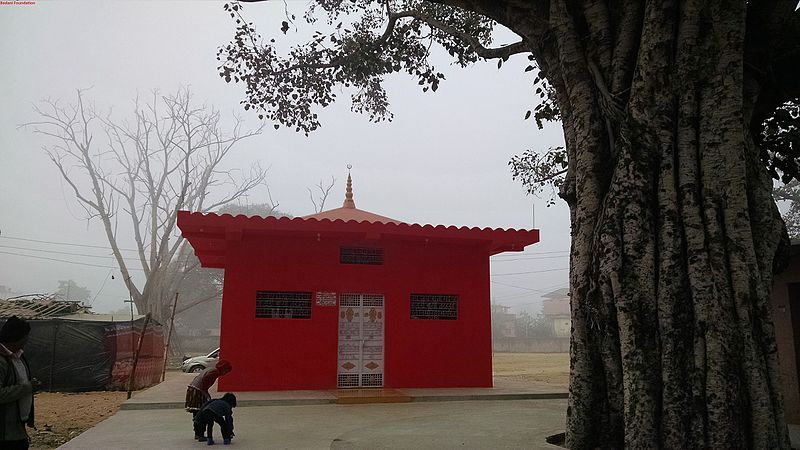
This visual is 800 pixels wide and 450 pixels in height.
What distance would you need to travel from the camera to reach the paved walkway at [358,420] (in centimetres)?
593

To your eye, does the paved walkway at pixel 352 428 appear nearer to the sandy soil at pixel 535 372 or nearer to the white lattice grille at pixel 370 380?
the white lattice grille at pixel 370 380

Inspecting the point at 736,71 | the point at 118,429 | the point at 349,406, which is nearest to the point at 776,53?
the point at 736,71

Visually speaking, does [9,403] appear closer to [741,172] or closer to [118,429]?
[118,429]

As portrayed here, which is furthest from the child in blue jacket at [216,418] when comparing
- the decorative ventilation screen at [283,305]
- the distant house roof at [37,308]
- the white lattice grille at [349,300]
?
the distant house roof at [37,308]

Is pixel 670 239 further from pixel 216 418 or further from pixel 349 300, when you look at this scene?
pixel 349 300

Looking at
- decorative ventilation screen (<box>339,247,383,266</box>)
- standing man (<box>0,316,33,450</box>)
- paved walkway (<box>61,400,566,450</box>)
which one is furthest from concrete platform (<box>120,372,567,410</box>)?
standing man (<box>0,316,33,450</box>)

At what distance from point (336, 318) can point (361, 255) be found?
142 cm

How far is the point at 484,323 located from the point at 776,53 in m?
8.02

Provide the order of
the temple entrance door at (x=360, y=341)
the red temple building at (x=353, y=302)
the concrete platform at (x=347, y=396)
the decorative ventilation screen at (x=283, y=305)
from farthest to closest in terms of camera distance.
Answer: the temple entrance door at (x=360, y=341) < the decorative ventilation screen at (x=283, y=305) < the red temple building at (x=353, y=302) < the concrete platform at (x=347, y=396)

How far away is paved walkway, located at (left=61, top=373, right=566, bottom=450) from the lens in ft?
19.5

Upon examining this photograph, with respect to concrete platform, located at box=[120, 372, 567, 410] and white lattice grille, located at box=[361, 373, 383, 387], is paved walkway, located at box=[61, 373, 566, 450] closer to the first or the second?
concrete platform, located at box=[120, 372, 567, 410]

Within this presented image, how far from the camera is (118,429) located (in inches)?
290

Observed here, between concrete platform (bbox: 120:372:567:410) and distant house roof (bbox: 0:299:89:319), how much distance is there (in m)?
7.14

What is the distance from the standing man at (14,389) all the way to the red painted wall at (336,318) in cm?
737
